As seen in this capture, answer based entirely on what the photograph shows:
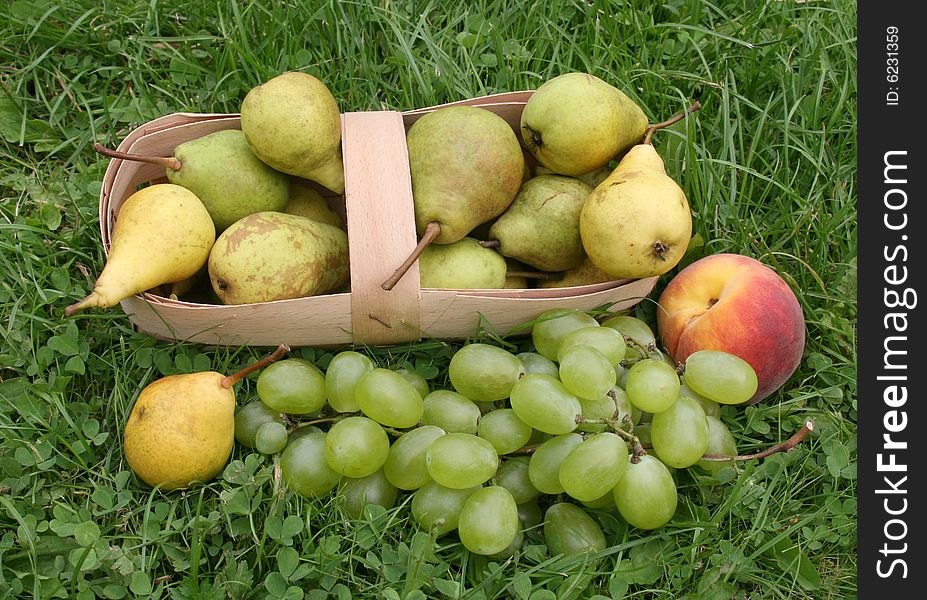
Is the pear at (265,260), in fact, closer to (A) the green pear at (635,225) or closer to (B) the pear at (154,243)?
(B) the pear at (154,243)

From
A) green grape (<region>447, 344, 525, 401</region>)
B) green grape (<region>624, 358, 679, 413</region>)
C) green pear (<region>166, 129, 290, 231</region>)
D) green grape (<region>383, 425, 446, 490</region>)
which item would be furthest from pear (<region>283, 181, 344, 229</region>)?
green grape (<region>624, 358, 679, 413</region>)

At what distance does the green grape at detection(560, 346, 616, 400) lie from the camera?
182 cm

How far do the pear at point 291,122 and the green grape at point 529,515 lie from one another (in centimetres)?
97

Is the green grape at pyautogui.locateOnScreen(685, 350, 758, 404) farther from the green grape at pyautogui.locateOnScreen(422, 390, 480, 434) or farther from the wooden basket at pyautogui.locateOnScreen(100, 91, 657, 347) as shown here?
the green grape at pyautogui.locateOnScreen(422, 390, 480, 434)

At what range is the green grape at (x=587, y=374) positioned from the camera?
1.82m

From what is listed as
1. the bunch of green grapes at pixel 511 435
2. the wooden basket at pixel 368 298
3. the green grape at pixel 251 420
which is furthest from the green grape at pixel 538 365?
the green grape at pixel 251 420

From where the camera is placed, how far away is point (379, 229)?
1975 mm

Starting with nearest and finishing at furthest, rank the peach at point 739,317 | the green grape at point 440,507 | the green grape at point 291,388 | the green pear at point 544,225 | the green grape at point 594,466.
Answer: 1. the green grape at point 594,466
2. the green grape at point 440,507
3. the green grape at point 291,388
4. the peach at point 739,317
5. the green pear at point 544,225

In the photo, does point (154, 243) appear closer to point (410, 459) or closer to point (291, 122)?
point (291, 122)

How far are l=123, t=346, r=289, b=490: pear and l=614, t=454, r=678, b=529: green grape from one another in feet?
2.66

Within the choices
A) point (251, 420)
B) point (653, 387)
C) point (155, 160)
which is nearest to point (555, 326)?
point (653, 387)

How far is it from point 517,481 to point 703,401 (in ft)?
1.64

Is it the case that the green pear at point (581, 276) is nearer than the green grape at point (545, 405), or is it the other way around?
the green grape at point (545, 405)
